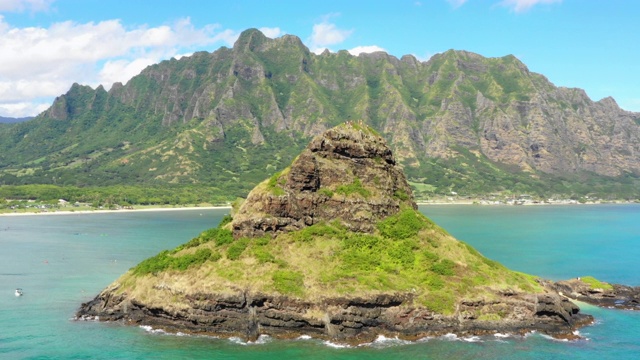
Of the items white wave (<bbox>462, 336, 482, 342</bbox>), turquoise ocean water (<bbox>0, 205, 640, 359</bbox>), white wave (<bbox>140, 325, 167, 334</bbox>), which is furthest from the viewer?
white wave (<bbox>140, 325, 167, 334</bbox>)

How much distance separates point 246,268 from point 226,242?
7192mm

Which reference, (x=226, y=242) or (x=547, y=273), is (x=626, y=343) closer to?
(x=547, y=273)

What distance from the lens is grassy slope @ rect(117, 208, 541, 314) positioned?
213 feet

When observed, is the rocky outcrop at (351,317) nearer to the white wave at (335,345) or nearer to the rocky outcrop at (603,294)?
the white wave at (335,345)

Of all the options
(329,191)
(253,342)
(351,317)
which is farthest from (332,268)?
(253,342)

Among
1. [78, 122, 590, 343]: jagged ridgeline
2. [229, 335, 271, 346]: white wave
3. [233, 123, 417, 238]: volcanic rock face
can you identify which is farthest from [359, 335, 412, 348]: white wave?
[233, 123, 417, 238]: volcanic rock face

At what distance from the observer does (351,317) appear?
61781 millimetres

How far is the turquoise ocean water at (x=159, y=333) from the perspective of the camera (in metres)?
57.0

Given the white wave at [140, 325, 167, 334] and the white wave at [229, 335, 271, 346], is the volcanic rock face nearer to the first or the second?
the white wave at [229, 335, 271, 346]

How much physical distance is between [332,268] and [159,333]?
24.5m

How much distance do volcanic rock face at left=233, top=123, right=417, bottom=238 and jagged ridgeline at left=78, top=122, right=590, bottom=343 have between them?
0.17m

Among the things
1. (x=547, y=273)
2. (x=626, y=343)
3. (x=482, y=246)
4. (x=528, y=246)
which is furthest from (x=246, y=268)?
(x=528, y=246)

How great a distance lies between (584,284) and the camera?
87.9 m

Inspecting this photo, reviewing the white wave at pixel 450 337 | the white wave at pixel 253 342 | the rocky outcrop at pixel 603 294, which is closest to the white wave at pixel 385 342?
the white wave at pixel 450 337
